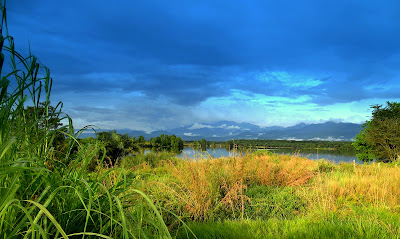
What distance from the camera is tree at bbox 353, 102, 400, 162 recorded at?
1136 inches

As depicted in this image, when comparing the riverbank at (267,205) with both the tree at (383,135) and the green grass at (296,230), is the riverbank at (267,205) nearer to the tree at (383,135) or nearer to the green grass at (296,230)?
the green grass at (296,230)

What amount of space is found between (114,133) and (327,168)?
39.8ft

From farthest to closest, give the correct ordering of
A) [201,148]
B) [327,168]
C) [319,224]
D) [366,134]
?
1. [366,134]
2. [327,168]
3. [201,148]
4. [319,224]

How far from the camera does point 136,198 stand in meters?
2.54

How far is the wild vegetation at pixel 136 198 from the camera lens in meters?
1.34

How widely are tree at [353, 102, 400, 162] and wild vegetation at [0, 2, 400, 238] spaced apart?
25.6 meters

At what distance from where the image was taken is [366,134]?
33.4 meters

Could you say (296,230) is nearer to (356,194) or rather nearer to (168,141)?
(356,194)

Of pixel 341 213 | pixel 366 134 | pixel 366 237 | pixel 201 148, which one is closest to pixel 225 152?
pixel 201 148

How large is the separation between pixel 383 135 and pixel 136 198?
34.4 m

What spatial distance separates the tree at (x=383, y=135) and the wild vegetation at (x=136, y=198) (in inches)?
1009

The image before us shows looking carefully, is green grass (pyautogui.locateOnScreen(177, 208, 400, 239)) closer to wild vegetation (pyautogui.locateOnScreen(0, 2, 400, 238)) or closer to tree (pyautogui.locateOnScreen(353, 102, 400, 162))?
wild vegetation (pyautogui.locateOnScreen(0, 2, 400, 238))

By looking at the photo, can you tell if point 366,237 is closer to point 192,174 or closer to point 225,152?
point 192,174

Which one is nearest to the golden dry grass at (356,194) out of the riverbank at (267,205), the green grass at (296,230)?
the riverbank at (267,205)
